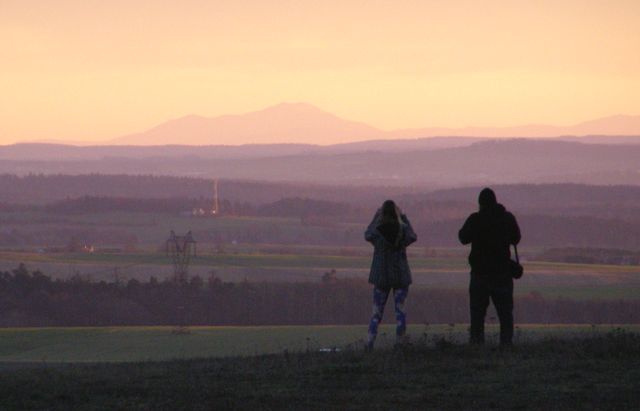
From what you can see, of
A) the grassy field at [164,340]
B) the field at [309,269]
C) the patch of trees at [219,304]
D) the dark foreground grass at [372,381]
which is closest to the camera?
the dark foreground grass at [372,381]

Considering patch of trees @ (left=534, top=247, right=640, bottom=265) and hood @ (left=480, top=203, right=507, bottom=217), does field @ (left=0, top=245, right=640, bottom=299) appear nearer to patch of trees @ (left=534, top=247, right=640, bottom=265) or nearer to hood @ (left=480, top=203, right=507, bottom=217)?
patch of trees @ (left=534, top=247, right=640, bottom=265)

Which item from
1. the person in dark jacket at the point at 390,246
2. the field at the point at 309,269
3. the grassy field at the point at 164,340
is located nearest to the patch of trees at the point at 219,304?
A: the field at the point at 309,269

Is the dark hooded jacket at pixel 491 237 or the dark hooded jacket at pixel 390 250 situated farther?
the dark hooded jacket at pixel 390 250

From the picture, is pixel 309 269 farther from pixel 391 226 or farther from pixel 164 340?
pixel 391 226

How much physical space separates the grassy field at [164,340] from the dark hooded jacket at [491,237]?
11566 mm

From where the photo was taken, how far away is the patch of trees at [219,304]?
48.5m

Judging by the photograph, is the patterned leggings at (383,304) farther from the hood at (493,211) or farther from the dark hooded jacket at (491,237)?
the hood at (493,211)

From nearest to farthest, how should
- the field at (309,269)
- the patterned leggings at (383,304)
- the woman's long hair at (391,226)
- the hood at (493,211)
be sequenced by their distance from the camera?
the hood at (493,211) < the woman's long hair at (391,226) < the patterned leggings at (383,304) < the field at (309,269)

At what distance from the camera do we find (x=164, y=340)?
36.6 m

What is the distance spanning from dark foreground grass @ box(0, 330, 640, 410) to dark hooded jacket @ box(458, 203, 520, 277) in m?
1.01

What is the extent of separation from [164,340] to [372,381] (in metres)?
23.4

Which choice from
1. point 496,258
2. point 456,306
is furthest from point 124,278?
point 496,258

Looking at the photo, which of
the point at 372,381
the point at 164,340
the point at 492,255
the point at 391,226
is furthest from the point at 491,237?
the point at 164,340

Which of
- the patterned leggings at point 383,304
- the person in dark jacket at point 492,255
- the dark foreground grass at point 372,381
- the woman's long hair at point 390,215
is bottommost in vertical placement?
the dark foreground grass at point 372,381
